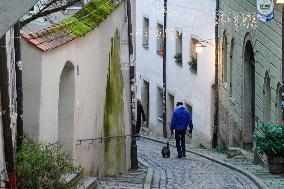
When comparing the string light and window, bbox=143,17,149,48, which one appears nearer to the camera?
the string light

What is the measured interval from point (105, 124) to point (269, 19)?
4286 mm

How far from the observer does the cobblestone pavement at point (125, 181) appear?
1391 centimetres

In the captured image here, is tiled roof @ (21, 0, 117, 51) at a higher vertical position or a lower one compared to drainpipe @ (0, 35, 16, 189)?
higher

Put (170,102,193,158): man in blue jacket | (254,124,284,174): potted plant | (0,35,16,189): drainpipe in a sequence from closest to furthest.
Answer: (0,35,16,189): drainpipe
(254,124,284,174): potted plant
(170,102,193,158): man in blue jacket

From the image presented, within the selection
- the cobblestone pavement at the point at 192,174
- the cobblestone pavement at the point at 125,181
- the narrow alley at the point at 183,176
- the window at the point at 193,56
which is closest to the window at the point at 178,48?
the window at the point at 193,56

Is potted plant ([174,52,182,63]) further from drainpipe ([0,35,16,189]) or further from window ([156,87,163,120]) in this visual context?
drainpipe ([0,35,16,189])

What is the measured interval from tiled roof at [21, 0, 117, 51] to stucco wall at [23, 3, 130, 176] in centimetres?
12

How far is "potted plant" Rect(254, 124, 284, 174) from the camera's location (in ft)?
53.1

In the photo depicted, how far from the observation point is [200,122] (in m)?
29.2

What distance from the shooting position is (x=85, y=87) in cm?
1448

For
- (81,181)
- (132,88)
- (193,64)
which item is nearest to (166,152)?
(132,88)

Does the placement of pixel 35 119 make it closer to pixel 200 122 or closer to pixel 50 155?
pixel 50 155

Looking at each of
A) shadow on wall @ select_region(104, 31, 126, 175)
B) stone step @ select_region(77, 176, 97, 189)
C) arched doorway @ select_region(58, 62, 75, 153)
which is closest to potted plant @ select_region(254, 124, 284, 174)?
shadow on wall @ select_region(104, 31, 126, 175)

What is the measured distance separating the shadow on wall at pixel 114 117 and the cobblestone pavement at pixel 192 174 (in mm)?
935
